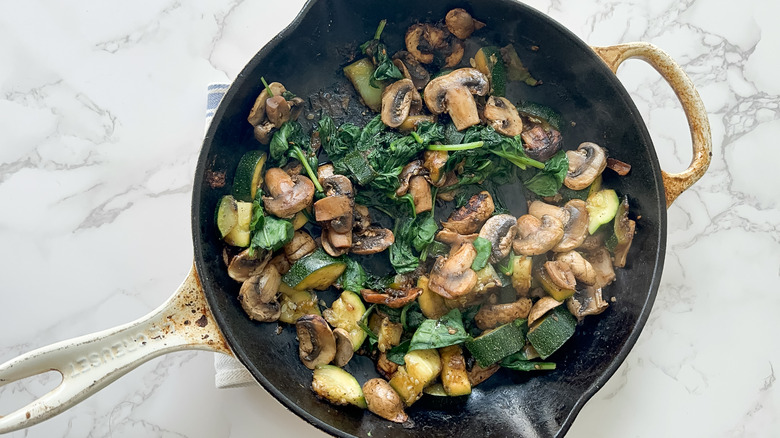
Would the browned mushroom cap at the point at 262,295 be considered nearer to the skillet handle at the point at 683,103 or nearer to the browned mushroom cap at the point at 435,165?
the browned mushroom cap at the point at 435,165

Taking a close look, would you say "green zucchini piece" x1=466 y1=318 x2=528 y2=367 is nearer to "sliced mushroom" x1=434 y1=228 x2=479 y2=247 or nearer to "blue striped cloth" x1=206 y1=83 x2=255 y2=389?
"sliced mushroom" x1=434 y1=228 x2=479 y2=247

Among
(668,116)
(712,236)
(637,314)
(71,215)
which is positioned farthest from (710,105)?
(71,215)

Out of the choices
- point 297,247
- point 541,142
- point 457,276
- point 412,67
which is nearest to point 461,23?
point 412,67

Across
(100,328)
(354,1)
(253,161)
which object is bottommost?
(100,328)

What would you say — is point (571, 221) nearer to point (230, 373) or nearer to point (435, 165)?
point (435, 165)

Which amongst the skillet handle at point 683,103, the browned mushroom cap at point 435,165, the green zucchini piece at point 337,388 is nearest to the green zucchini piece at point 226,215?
the green zucchini piece at point 337,388

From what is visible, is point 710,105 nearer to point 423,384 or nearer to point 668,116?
point 668,116
